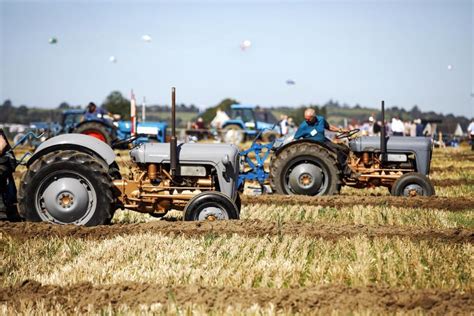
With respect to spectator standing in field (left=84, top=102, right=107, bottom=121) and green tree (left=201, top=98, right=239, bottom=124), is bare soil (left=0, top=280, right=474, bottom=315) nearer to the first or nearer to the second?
spectator standing in field (left=84, top=102, right=107, bottom=121)

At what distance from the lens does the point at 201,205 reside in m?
8.87

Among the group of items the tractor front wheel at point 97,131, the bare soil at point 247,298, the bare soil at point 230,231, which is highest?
the tractor front wheel at point 97,131

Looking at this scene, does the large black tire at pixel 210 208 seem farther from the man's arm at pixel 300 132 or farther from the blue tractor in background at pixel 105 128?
the blue tractor in background at pixel 105 128

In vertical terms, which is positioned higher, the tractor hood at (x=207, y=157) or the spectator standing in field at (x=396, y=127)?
the spectator standing in field at (x=396, y=127)

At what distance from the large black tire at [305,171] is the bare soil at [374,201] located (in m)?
0.29

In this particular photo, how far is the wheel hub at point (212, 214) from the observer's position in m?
8.87

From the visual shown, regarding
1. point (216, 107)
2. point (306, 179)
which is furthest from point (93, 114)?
point (216, 107)

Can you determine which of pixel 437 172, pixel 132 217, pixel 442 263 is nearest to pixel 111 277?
pixel 442 263

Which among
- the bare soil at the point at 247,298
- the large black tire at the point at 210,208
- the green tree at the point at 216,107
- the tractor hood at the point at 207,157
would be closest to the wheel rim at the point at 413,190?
the tractor hood at the point at 207,157

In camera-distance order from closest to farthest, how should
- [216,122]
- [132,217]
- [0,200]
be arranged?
[0,200] → [132,217] → [216,122]

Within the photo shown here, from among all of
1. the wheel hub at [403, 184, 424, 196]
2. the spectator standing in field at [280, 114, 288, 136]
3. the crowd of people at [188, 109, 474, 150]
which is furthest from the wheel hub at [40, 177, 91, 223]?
the crowd of people at [188, 109, 474, 150]

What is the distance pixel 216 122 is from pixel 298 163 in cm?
2449

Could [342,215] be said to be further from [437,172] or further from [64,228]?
[437,172]

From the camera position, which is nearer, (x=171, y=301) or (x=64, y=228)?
(x=171, y=301)
